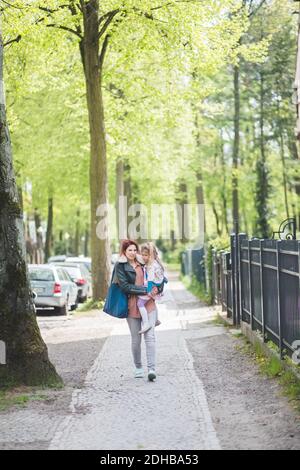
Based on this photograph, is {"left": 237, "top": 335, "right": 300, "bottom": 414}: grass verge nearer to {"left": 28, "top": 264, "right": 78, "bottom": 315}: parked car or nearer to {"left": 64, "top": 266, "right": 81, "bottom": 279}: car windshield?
{"left": 28, "top": 264, "right": 78, "bottom": 315}: parked car

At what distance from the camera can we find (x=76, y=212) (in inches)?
2120

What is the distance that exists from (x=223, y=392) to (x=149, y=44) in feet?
45.4

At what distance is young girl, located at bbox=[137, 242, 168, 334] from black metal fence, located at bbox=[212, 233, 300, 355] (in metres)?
1.51

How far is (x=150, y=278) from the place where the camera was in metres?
11.0

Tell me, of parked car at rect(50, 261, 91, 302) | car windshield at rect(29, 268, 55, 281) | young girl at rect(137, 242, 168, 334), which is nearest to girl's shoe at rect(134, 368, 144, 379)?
young girl at rect(137, 242, 168, 334)

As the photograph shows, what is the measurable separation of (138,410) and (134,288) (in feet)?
8.22

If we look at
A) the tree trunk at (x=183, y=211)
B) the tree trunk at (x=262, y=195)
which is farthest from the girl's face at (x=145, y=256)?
the tree trunk at (x=183, y=211)

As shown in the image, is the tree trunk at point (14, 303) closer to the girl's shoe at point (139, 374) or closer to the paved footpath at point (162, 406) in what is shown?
the paved footpath at point (162, 406)

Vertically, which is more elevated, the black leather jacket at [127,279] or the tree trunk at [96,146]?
the tree trunk at [96,146]

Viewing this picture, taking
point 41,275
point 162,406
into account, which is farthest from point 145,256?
point 41,275

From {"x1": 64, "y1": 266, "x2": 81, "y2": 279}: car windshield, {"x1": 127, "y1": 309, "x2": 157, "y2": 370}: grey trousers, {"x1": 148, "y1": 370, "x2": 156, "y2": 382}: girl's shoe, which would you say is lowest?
{"x1": 148, "y1": 370, "x2": 156, "y2": 382}: girl's shoe

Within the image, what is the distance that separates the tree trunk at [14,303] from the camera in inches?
397

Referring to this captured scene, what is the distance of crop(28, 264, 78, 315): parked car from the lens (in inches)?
917

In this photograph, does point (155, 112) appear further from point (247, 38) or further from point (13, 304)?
point (13, 304)
